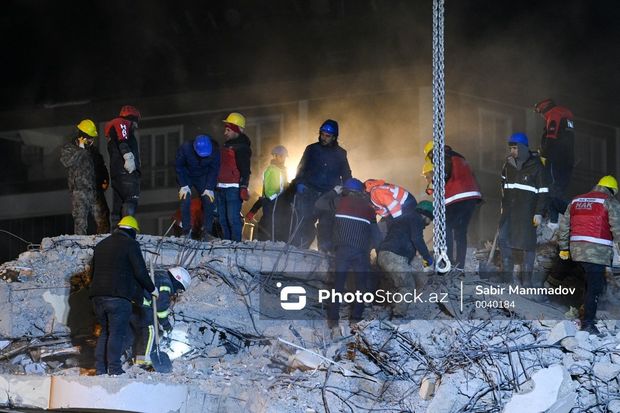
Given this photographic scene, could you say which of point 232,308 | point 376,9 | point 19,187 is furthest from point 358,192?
point 19,187

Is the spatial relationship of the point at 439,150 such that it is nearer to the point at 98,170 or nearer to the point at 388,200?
the point at 388,200

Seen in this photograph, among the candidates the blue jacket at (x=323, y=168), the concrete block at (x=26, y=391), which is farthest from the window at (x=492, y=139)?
the concrete block at (x=26, y=391)

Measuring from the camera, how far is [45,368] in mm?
12406

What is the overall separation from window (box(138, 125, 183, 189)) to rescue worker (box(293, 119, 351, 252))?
10.7 metres

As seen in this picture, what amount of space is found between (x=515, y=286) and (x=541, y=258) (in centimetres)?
94

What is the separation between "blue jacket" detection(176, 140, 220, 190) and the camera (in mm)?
13555

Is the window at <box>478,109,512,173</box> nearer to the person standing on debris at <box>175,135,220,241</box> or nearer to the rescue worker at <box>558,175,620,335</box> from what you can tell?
the person standing on debris at <box>175,135,220,241</box>

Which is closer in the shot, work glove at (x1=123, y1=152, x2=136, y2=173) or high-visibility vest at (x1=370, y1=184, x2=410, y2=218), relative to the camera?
high-visibility vest at (x1=370, y1=184, x2=410, y2=218)

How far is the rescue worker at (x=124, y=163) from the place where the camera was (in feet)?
44.5

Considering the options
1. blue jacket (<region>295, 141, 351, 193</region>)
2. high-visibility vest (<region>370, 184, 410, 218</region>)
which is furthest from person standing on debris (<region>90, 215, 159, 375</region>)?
blue jacket (<region>295, 141, 351, 193</region>)

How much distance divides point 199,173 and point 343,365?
3.99 meters

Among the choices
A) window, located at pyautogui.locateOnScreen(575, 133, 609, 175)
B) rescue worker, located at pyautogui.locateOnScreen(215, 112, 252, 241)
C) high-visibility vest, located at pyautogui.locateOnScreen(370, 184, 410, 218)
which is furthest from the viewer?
window, located at pyautogui.locateOnScreen(575, 133, 609, 175)

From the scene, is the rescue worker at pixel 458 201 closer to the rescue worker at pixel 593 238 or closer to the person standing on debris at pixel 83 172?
the rescue worker at pixel 593 238

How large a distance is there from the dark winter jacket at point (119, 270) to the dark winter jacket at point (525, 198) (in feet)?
14.8
